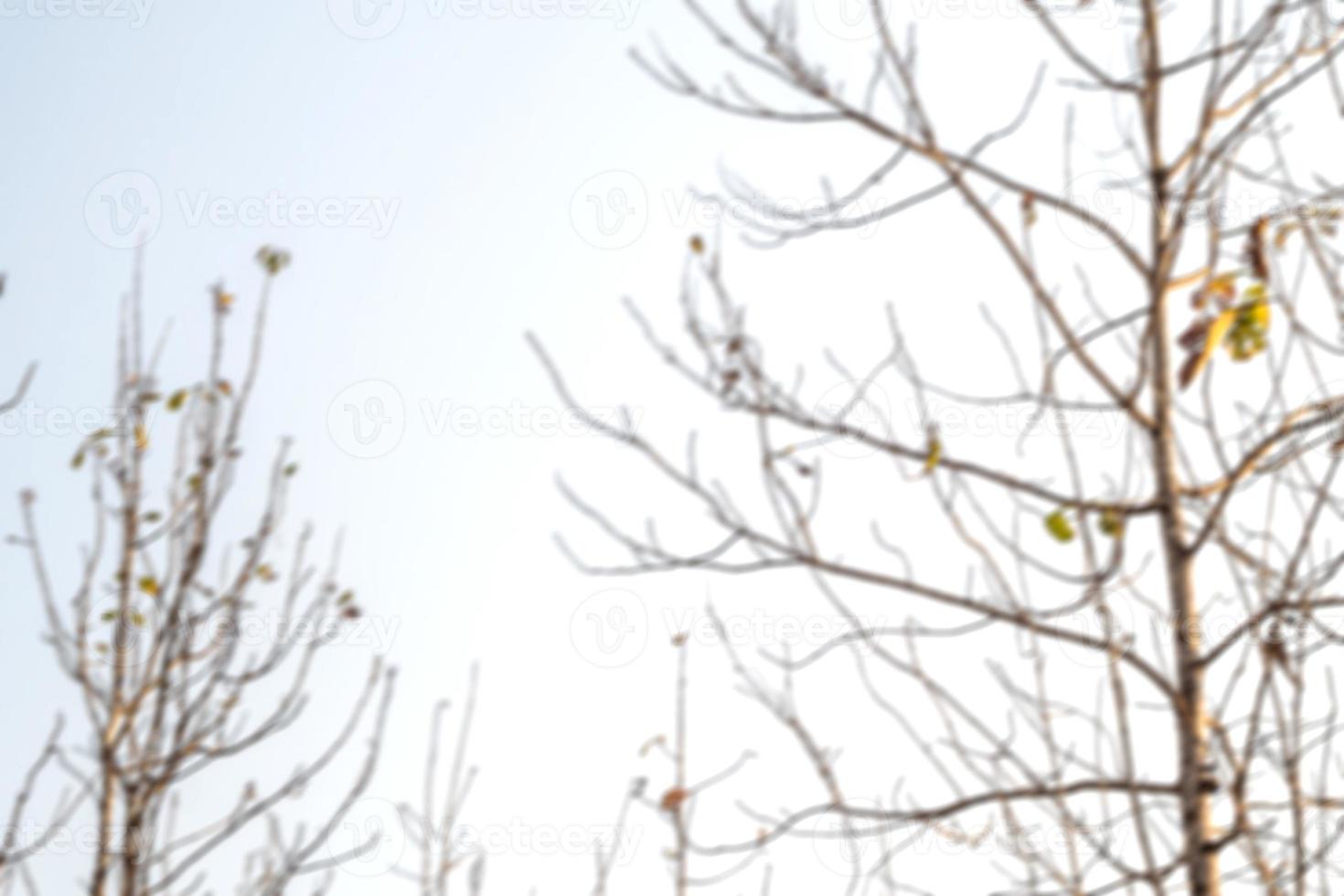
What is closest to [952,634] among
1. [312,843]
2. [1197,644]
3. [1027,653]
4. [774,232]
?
[1027,653]

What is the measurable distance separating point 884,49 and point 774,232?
57cm

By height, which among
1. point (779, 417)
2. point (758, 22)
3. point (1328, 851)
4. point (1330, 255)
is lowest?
point (1328, 851)

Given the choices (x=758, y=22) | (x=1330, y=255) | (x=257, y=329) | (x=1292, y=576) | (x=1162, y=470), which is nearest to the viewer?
(x=1292, y=576)

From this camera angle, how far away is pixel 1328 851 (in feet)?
7.97

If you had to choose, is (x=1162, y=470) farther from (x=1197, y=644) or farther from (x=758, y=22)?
(x=758, y=22)

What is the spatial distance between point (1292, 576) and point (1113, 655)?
0.37m

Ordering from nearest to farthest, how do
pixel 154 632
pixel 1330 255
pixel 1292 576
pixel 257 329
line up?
pixel 1292 576 < pixel 1330 255 < pixel 154 632 < pixel 257 329

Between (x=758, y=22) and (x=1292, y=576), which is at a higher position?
(x=758, y=22)

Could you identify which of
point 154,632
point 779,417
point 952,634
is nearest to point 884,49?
point 779,417

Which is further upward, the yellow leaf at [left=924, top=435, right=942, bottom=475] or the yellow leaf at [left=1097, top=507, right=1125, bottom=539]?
the yellow leaf at [left=924, top=435, right=942, bottom=475]

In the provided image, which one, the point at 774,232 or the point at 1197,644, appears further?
the point at 774,232

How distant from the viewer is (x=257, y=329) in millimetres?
4180

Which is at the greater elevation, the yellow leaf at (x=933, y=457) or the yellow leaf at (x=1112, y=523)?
the yellow leaf at (x=933, y=457)

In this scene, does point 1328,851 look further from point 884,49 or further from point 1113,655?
point 884,49
